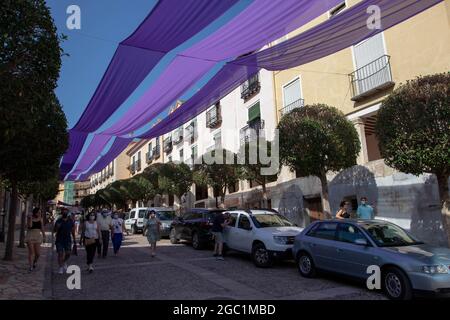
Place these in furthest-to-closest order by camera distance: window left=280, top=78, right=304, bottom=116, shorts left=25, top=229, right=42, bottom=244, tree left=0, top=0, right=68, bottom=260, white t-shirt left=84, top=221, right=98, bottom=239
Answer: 1. window left=280, top=78, right=304, bottom=116
2. white t-shirt left=84, top=221, right=98, bottom=239
3. shorts left=25, top=229, right=42, bottom=244
4. tree left=0, top=0, right=68, bottom=260

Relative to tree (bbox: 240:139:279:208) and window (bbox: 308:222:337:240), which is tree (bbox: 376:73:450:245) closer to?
window (bbox: 308:222:337:240)

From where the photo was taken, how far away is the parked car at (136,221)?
24344 mm

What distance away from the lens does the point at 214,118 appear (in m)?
27.5

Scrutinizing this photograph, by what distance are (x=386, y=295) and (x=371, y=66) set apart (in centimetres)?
1003

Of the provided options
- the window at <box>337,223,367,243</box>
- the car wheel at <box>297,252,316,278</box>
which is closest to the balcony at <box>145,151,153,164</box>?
the car wheel at <box>297,252,316,278</box>

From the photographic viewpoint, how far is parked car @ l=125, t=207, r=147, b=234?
24.3m

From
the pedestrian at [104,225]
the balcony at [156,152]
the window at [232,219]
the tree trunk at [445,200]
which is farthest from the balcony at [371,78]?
the balcony at [156,152]

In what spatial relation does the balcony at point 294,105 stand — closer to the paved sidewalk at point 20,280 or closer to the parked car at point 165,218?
the parked car at point 165,218

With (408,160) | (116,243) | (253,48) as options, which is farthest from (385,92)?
(116,243)

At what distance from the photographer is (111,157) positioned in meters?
21.3

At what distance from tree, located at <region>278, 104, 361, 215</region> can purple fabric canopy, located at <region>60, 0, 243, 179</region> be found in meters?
5.36

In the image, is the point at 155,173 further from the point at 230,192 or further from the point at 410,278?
the point at 410,278

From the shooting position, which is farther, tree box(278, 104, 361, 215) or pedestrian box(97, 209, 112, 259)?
pedestrian box(97, 209, 112, 259)

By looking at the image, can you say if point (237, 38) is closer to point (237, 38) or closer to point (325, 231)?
point (237, 38)
